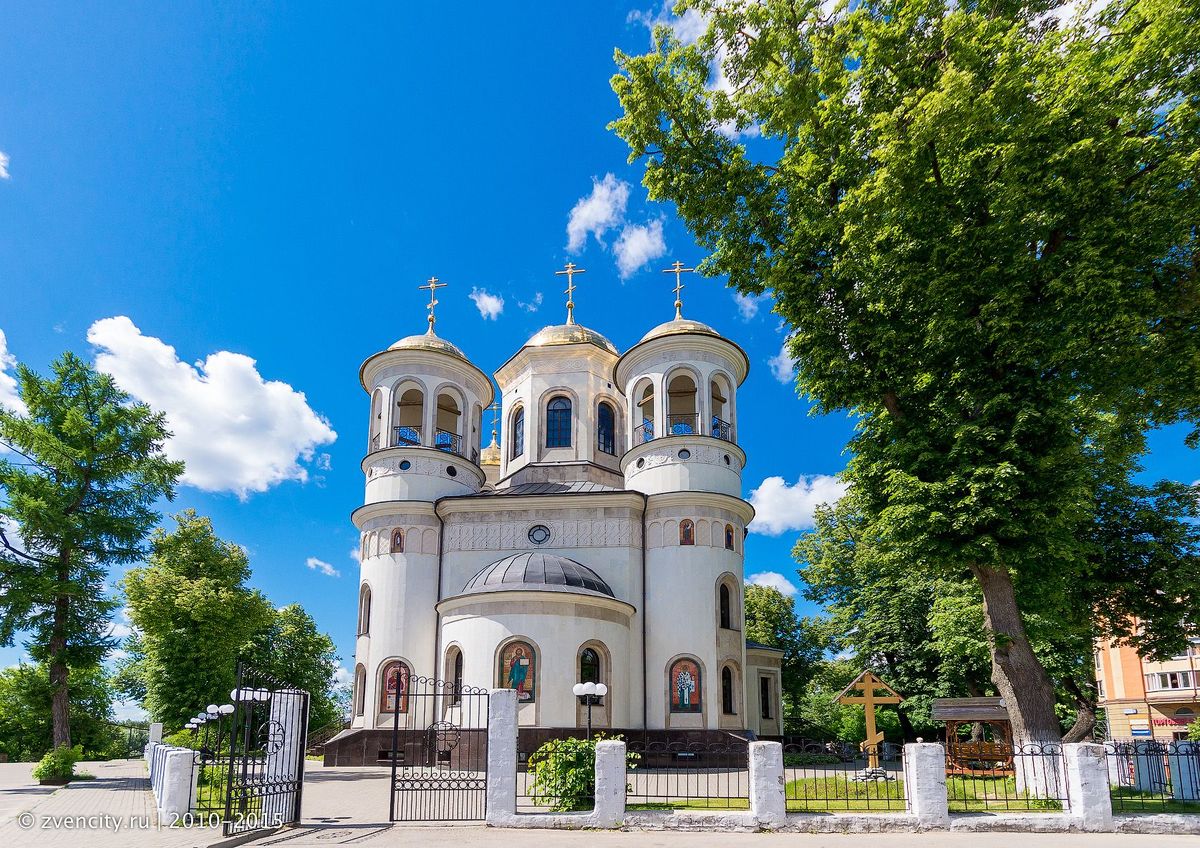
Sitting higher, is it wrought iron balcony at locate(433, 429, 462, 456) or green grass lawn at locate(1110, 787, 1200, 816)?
wrought iron balcony at locate(433, 429, 462, 456)

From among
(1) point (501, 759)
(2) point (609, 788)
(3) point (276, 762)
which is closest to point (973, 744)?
(2) point (609, 788)

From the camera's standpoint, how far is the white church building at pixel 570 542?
21.3 metres

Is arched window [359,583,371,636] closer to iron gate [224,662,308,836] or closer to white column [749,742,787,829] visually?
iron gate [224,662,308,836]

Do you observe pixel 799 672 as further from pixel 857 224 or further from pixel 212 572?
pixel 857 224

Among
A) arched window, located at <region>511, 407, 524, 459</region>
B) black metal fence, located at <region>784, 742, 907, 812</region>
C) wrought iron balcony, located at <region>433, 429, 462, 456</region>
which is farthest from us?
arched window, located at <region>511, 407, 524, 459</region>

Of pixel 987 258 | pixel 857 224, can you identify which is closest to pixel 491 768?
pixel 857 224

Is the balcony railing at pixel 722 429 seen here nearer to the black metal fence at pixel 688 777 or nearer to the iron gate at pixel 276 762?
the black metal fence at pixel 688 777

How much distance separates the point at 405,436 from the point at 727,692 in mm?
13462

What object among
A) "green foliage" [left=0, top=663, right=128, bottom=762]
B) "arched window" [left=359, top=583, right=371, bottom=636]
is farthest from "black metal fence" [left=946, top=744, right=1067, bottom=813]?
"green foliage" [left=0, top=663, right=128, bottom=762]

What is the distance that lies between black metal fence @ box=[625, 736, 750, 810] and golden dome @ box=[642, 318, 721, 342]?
1227 centimetres

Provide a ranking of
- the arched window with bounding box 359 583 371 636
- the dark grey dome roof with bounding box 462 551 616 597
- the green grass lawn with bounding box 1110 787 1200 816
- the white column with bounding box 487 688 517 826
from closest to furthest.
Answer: the white column with bounding box 487 688 517 826, the green grass lawn with bounding box 1110 787 1200 816, the dark grey dome roof with bounding box 462 551 616 597, the arched window with bounding box 359 583 371 636

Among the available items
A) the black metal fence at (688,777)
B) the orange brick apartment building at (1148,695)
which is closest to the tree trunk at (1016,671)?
the black metal fence at (688,777)

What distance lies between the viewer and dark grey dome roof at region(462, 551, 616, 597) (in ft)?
69.7

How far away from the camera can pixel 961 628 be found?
866 inches
